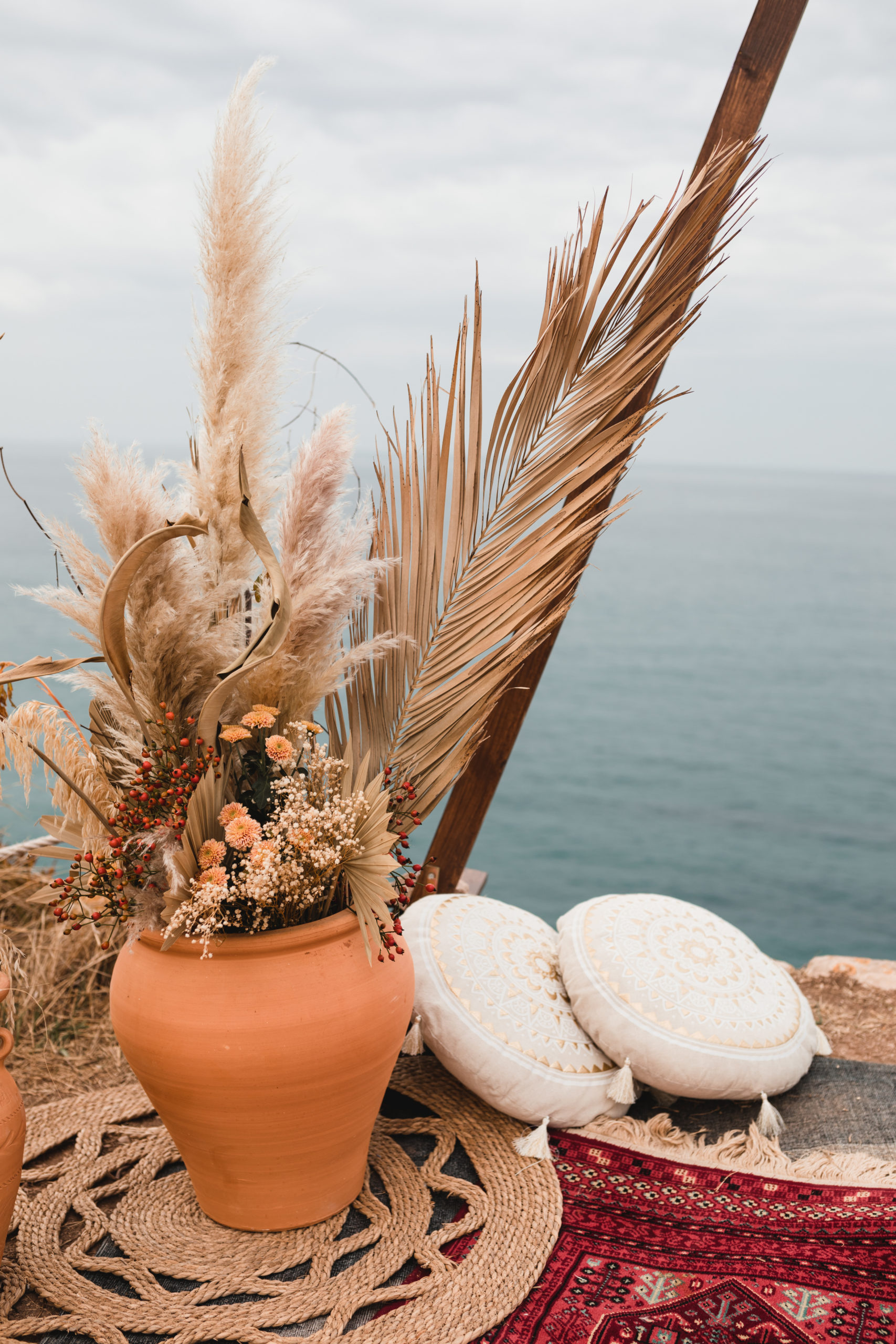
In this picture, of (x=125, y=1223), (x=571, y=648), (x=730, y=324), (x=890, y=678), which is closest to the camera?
(x=125, y=1223)

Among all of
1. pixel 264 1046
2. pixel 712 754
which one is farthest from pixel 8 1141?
pixel 712 754

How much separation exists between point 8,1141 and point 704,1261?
99 centimetres

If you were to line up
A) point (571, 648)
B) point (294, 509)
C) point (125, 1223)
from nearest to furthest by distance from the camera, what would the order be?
point (294, 509) → point (125, 1223) → point (571, 648)

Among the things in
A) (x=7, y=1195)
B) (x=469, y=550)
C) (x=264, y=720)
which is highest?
(x=469, y=550)

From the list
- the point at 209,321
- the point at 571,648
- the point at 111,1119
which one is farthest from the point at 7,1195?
the point at 571,648

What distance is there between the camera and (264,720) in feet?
3.75

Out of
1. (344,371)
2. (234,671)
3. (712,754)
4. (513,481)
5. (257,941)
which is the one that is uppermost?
(344,371)

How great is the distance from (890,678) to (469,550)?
12.5 m

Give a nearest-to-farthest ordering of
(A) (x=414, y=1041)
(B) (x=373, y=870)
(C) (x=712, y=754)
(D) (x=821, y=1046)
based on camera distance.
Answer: (B) (x=373, y=870), (A) (x=414, y=1041), (D) (x=821, y=1046), (C) (x=712, y=754)

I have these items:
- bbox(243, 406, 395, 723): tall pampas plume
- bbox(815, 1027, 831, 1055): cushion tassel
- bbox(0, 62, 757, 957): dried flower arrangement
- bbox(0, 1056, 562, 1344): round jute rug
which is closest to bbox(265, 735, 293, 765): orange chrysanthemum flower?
bbox(0, 62, 757, 957): dried flower arrangement

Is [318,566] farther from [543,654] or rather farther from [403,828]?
[543,654]

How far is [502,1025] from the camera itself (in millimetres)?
1577

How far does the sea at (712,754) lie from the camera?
7770 mm

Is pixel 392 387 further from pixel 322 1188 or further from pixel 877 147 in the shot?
pixel 877 147
